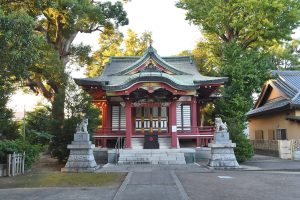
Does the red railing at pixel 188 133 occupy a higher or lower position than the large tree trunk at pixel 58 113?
lower

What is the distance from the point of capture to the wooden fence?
15.3 metres

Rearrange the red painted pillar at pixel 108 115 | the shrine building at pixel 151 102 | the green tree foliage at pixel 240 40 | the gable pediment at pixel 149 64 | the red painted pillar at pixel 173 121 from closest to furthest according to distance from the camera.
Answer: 1. the shrine building at pixel 151 102
2. the red painted pillar at pixel 173 121
3. the green tree foliage at pixel 240 40
4. the red painted pillar at pixel 108 115
5. the gable pediment at pixel 149 64

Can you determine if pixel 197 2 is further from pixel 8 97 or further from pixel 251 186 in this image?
pixel 251 186

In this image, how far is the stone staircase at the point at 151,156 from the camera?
20.1 m

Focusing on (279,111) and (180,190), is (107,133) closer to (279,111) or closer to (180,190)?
(279,111)

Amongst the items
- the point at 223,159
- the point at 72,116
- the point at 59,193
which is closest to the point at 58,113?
the point at 72,116

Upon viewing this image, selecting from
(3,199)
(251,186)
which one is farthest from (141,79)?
(3,199)

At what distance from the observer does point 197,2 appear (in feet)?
101

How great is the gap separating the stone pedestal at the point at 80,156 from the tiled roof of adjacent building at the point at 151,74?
5.41m

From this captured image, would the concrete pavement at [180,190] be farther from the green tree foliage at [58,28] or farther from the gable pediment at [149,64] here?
the gable pediment at [149,64]

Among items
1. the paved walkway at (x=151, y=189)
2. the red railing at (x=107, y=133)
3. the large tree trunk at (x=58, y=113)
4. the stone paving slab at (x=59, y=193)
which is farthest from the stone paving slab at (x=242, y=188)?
the red railing at (x=107, y=133)

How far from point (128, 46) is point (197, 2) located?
1415 cm

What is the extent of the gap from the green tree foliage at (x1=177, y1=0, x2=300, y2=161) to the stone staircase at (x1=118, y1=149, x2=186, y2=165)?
12.7 ft

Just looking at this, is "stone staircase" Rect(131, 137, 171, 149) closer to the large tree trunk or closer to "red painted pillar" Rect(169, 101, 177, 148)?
"red painted pillar" Rect(169, 101, 177, 148)
